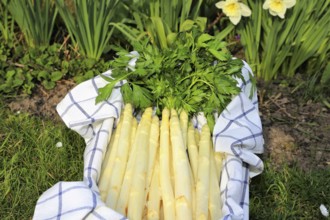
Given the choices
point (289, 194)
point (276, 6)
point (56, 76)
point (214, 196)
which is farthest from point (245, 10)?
point (214, 196)

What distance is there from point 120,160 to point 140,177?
0.43 feet

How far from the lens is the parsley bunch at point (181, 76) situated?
2.43 m

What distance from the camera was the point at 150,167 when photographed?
2.23 m

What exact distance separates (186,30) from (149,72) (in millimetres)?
458

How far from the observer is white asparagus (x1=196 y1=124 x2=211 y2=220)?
2.06 metres

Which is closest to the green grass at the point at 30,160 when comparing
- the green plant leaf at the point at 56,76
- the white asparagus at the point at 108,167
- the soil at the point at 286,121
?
the soil at the point at 286,121

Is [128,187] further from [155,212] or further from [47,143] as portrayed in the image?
[47,143]

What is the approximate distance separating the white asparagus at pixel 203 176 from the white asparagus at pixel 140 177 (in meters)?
0.20

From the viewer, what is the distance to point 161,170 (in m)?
2.21

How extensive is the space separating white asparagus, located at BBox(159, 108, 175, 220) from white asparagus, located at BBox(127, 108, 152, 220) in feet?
0.19

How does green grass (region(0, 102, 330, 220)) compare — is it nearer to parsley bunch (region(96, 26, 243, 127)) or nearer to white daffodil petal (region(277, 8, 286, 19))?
parsley bunch (region(96, 26, 243, 127))

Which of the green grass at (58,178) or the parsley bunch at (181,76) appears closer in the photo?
the parsley bunch at (181,76)

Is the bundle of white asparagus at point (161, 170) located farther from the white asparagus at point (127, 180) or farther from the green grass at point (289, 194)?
the green grass at point (289, 194)

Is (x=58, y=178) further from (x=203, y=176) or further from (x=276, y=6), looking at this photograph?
(x=276, y=6)
